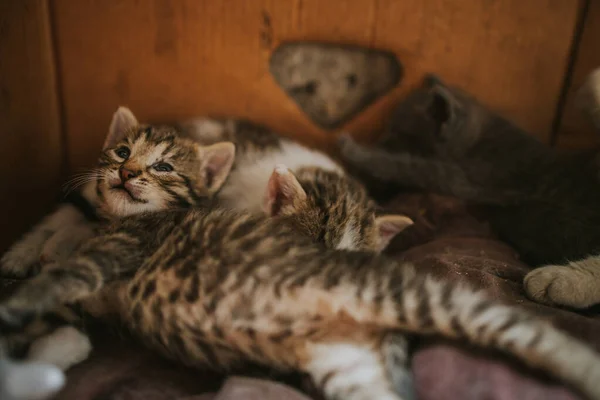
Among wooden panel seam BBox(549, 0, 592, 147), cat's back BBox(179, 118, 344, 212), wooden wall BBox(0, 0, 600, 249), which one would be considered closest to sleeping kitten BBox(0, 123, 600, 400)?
cat's back BBox(179, 118, 344, 212)

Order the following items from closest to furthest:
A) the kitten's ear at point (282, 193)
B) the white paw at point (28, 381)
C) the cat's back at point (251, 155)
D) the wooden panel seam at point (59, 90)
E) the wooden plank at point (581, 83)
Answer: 1. the white paw at point (28, 381)
2. the kitten's ear at point (282, 193)
3. the cat's back at point (251, 155)
4. the wooden panel seam at point (59, 90)
5. the wooden plank at point (581, 83)

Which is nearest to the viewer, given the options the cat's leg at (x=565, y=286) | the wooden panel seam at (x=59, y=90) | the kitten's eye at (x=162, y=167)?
the cat's leg at (x=565, y=286)

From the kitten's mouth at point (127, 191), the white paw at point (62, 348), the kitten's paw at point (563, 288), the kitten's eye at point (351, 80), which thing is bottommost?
the white paw at point (62, 348)

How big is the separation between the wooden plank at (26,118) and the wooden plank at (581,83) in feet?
6.98

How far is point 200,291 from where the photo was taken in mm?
1074

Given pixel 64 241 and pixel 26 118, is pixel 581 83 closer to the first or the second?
pixel 64 241

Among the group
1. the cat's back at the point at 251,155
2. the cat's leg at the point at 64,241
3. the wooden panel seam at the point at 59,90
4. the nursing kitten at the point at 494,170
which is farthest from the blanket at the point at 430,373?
the wooden panel seam at the point at 59,90

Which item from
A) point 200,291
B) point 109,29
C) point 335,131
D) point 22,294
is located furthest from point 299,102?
point 22,294

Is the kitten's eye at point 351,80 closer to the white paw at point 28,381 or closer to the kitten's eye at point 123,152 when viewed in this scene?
the kitten's eye at point 123,152

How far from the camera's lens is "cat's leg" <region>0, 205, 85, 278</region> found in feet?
4.86

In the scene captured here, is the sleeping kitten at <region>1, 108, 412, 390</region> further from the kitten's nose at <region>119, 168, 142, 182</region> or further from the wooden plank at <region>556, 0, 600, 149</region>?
the wooden plank at <region>556, 0, 600, 149</region>

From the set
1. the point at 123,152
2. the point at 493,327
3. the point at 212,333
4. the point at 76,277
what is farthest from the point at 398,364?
the point at 123,152

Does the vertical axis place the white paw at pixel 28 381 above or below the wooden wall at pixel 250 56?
below

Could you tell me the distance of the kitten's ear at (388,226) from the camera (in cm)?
158
